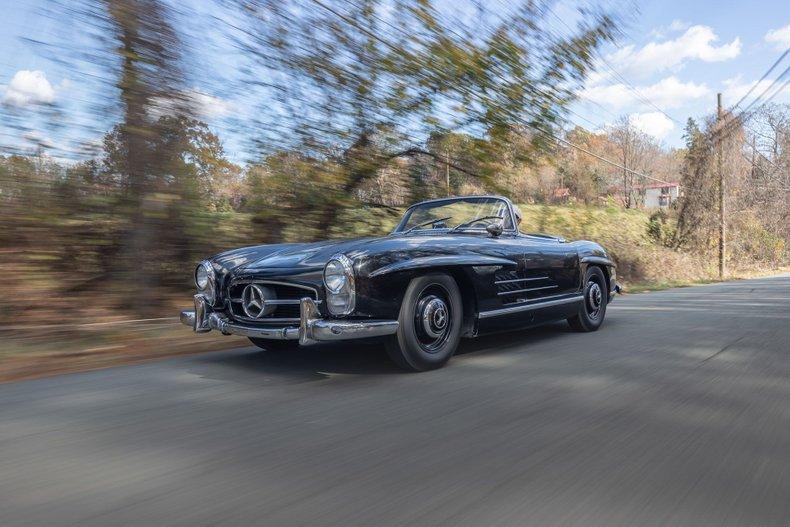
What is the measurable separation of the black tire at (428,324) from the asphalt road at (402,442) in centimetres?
14

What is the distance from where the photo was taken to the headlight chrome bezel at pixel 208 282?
4336mm

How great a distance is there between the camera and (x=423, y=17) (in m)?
8.58

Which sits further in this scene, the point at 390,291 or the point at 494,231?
the point at 494,231

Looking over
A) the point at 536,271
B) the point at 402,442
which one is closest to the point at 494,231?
the point at 536,271

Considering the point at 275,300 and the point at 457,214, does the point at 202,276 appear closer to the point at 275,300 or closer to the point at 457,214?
the point at 275,300

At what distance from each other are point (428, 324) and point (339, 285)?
2.31 ft

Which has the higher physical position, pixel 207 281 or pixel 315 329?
pixel 207 281

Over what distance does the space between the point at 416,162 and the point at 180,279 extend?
4.16m

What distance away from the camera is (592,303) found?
239 inches

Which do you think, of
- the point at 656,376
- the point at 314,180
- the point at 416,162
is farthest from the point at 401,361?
the point at 416,162

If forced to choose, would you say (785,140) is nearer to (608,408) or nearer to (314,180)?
(314,180)

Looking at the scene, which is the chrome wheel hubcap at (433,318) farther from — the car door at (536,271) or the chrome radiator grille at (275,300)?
the chrome radiator grille at (275,300)

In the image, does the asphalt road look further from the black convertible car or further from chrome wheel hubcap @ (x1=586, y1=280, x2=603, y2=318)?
chrome wheel hubcap @ (x1=586, y1=280, x2=603, y2=318)

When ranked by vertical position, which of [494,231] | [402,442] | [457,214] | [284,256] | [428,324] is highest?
[457,214]
